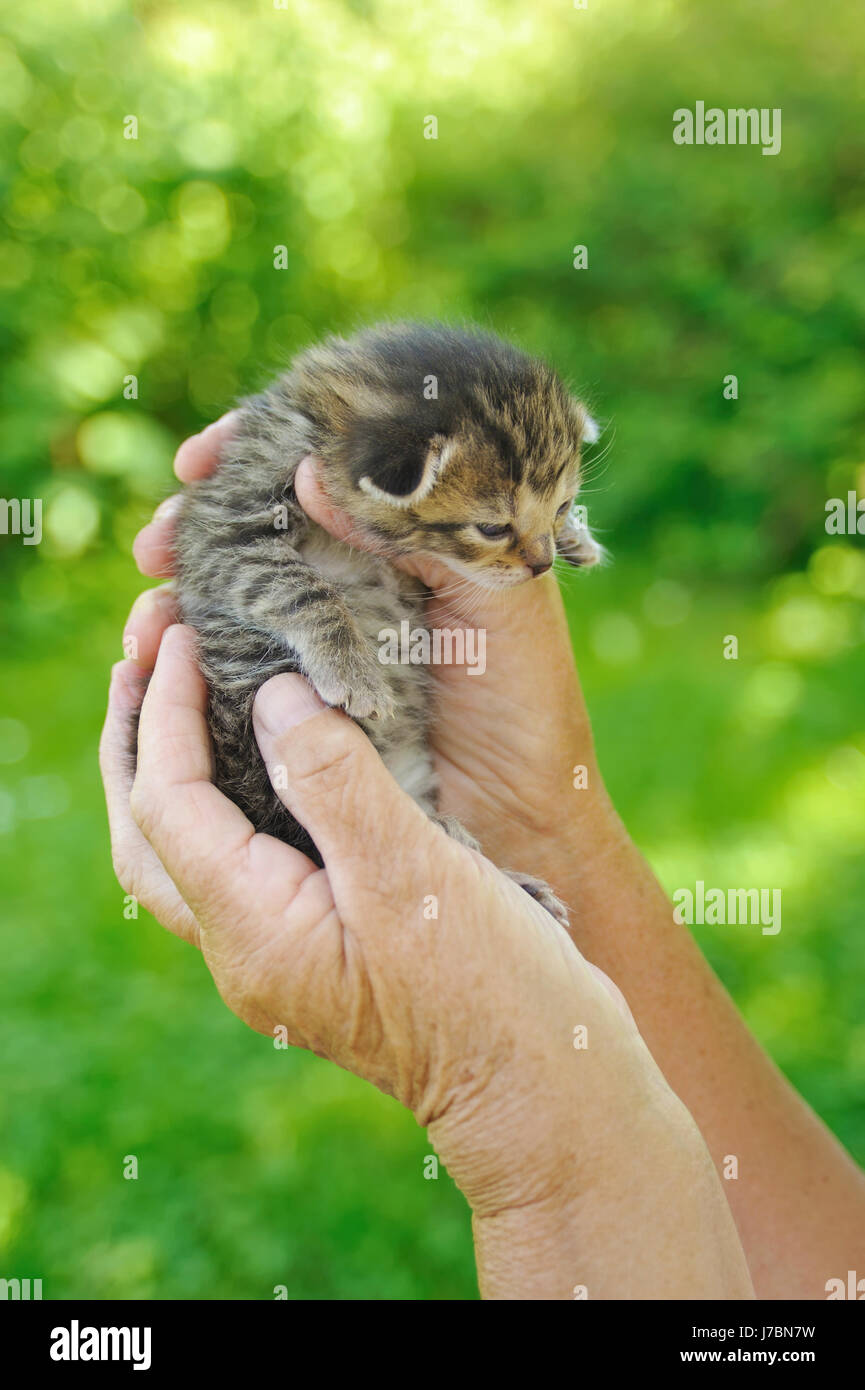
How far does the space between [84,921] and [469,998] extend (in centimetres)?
298

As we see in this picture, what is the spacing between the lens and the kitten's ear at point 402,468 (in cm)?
237

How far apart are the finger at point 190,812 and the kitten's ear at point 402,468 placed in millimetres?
541

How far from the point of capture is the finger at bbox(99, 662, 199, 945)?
7.88ft

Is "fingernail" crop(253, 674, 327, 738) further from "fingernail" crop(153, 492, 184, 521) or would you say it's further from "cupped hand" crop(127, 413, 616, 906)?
"fingernail" crop(153, 492, 184, 521)

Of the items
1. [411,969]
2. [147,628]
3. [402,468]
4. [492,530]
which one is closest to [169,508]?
[147,628]

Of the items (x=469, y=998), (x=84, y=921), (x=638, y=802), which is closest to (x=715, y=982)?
(x=469, y=998)

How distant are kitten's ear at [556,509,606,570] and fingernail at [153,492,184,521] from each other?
0.94m

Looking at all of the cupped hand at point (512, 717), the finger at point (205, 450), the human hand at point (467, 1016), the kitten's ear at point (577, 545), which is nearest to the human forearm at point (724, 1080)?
the cupped hand at point (512, 717)

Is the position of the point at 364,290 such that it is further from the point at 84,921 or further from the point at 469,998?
the point at 469,998

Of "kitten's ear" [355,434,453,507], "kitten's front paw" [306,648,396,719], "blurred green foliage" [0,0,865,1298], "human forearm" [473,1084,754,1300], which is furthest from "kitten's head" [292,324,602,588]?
"blurred green foliage" [0,0,865,1298]

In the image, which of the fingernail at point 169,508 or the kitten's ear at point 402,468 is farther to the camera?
the fingernail at point 169,508

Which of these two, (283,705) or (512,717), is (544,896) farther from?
(283,705)

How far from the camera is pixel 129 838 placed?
2.46m

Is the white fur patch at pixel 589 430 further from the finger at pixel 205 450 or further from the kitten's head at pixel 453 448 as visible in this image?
the finger at pixel 205 450
